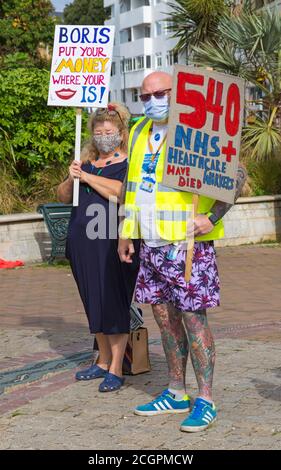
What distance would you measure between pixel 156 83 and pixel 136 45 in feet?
235

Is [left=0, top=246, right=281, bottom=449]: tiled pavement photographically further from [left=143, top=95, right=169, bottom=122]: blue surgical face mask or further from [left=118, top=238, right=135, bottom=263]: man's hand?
[left=143, top=95, right=169, bottom=122]: blue surgical face mask

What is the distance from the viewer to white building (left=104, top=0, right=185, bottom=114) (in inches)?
2840

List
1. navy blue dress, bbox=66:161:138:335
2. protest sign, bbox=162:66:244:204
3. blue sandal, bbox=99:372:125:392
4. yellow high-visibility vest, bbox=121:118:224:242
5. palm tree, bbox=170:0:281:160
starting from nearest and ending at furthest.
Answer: protest sign, bbox=162:66:244:204
yellow high-visibility vest, bbox=121:118:224:242
blue sandal, bbox=99:372:125:392
navy blue dress, bbox=66:161:138:335
palm tree, bbox=170:0:281:160

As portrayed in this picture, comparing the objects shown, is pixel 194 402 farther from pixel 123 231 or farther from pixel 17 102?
pixel 17 102

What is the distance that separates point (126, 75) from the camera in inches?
3110

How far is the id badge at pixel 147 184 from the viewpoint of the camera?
5.54 m

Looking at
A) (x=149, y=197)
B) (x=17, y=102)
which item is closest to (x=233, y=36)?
(x=17, y=102)

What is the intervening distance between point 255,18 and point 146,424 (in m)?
15.9

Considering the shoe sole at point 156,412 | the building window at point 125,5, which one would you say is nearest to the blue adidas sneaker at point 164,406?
the shoe sole at point 156,412

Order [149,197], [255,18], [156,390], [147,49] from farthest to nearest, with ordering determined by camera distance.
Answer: [147,49] < [255,18] < [156,390] < [149,197]

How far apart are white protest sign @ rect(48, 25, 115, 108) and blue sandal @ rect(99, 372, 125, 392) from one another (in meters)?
1.82

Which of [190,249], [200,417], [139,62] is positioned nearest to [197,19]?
[190,249]

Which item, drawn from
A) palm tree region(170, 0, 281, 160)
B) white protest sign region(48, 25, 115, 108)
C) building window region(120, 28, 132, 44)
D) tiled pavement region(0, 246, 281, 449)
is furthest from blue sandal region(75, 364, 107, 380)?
building window region(120, 28, 132, 44)

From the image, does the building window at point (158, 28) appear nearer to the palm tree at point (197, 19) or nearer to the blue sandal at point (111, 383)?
the palm tree at point (197, 19)
